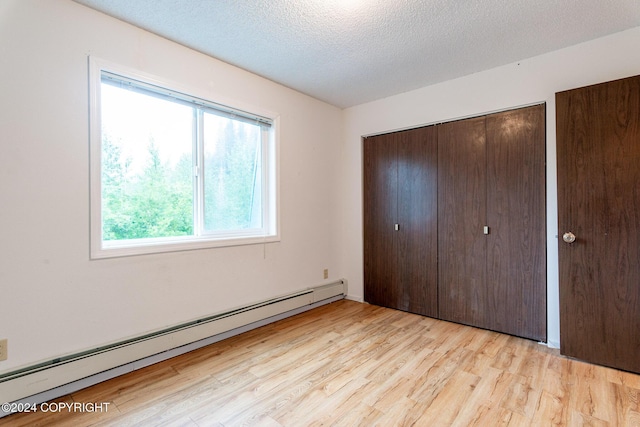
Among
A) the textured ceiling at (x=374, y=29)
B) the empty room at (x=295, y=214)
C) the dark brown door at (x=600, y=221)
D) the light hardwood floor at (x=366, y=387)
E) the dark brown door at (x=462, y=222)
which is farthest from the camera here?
the dark brown door at (x=462, y=222)

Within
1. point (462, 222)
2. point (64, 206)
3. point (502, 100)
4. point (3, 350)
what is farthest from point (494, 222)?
point (3, 350)

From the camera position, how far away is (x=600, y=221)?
2236 millimetres

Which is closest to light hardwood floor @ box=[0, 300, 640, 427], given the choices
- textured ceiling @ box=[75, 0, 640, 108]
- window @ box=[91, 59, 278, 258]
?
window @ box=[91, 59, 278, 258]

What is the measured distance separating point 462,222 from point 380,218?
946 mm

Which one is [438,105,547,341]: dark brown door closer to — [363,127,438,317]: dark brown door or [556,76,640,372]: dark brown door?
[363,127,438,317]: dark brown door

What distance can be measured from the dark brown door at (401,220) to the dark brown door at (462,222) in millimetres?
96

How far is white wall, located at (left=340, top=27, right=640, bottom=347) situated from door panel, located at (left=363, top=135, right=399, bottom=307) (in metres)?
0.10

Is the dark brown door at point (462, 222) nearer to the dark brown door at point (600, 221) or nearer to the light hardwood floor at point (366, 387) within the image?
the light hardwood floor at point (366, 387)

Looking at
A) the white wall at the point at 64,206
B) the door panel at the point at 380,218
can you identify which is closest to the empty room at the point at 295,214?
the white wall at the point at 64,206

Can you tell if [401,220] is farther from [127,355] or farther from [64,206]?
[64,206]

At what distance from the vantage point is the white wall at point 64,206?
1.75m

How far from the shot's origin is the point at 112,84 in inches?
84.9

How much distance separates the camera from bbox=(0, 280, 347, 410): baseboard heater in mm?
1763

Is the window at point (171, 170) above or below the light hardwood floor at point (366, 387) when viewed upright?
above
